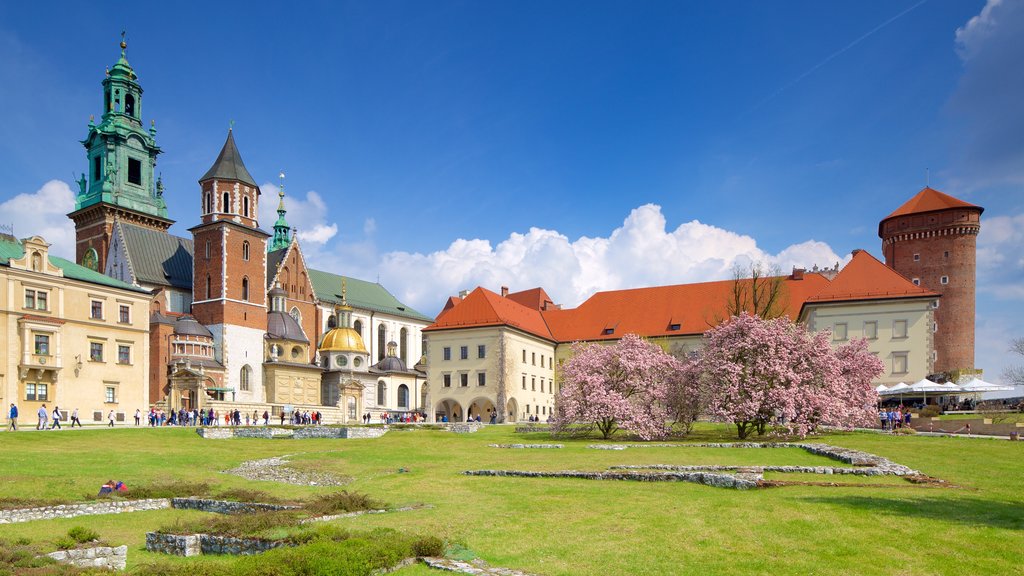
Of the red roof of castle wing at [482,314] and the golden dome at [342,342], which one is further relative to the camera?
the golden dome at [342,342]

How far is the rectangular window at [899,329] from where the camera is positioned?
5978cm

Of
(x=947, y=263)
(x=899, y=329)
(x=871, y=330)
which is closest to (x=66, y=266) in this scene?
(x=871, y=330)

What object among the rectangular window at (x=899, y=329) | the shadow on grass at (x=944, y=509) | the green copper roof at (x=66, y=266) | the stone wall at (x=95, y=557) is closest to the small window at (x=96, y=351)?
the green copper roof at (x=66, y=266)

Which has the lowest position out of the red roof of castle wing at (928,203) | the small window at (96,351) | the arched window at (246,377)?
the arched window at (246,377)

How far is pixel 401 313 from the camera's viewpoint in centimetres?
10712

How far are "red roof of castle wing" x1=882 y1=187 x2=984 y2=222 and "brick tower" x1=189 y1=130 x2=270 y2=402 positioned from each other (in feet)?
223

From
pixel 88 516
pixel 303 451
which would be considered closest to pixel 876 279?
pixel 303 451

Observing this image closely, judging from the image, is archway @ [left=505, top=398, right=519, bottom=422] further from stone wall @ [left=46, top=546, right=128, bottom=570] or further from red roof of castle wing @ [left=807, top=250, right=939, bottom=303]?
stone wall @ [left=46, top=546, right=128, bottom=570]

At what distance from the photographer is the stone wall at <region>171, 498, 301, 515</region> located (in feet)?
56.7

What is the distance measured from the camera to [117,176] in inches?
3307

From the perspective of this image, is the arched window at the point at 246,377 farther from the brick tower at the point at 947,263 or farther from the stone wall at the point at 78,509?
the brick tower at the point at 947,263

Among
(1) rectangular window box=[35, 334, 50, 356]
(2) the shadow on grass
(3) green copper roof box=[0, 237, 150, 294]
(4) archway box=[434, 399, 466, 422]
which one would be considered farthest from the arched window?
(2) the shadow on grass

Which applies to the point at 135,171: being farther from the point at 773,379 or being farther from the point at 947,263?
the point at 947,263

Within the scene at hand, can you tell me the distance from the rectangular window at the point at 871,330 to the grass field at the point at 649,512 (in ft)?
101
